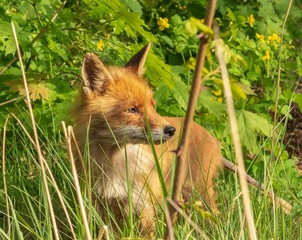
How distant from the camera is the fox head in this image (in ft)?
16.2

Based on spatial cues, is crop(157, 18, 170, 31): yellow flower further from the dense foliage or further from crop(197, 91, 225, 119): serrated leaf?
crop(197, 91, 225, 119): serrated leaf

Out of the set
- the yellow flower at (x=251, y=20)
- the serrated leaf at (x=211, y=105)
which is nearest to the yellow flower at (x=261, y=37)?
the yellow flower at (x=251, y=20)

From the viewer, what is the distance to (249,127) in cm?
589

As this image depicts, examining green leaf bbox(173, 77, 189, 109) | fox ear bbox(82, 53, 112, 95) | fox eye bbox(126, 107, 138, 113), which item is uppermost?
fox ear bbox(82, 53, 112, 95)

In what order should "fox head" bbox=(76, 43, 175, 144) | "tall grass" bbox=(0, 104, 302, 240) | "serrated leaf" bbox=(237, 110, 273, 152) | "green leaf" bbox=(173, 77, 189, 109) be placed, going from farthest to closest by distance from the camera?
"serrated leaf" bbox=(237, 110, 273, 152) < "green leaf" bbox=(173, 77, 189, 109) < "fox head" bbox=(76, 43, 175, 144) < "tall grass" bbox=(0, 104, 302, 240)

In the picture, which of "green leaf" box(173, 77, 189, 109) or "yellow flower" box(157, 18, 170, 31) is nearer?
"green leaf" box(173, 77, 189, 109)

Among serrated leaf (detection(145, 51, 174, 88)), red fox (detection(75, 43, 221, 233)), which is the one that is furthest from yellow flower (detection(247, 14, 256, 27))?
serrated leaf (detection(145, 51, 174, 88))

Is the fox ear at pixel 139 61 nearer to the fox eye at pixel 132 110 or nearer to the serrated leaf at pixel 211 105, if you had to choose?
the fox eye at pixel 132 110

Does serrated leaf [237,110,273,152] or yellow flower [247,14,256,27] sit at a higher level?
yellow flower [247,14,256,27]

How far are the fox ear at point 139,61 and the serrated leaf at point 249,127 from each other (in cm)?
102

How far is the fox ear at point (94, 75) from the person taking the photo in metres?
5.13

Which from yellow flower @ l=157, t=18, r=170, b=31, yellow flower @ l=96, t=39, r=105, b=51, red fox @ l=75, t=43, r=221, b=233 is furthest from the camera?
yellow flower @ l=157, t=18, r=170, b=31

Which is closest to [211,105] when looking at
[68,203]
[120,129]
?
[120,129]

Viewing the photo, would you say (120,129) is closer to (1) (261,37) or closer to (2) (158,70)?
(2) (158,70)
